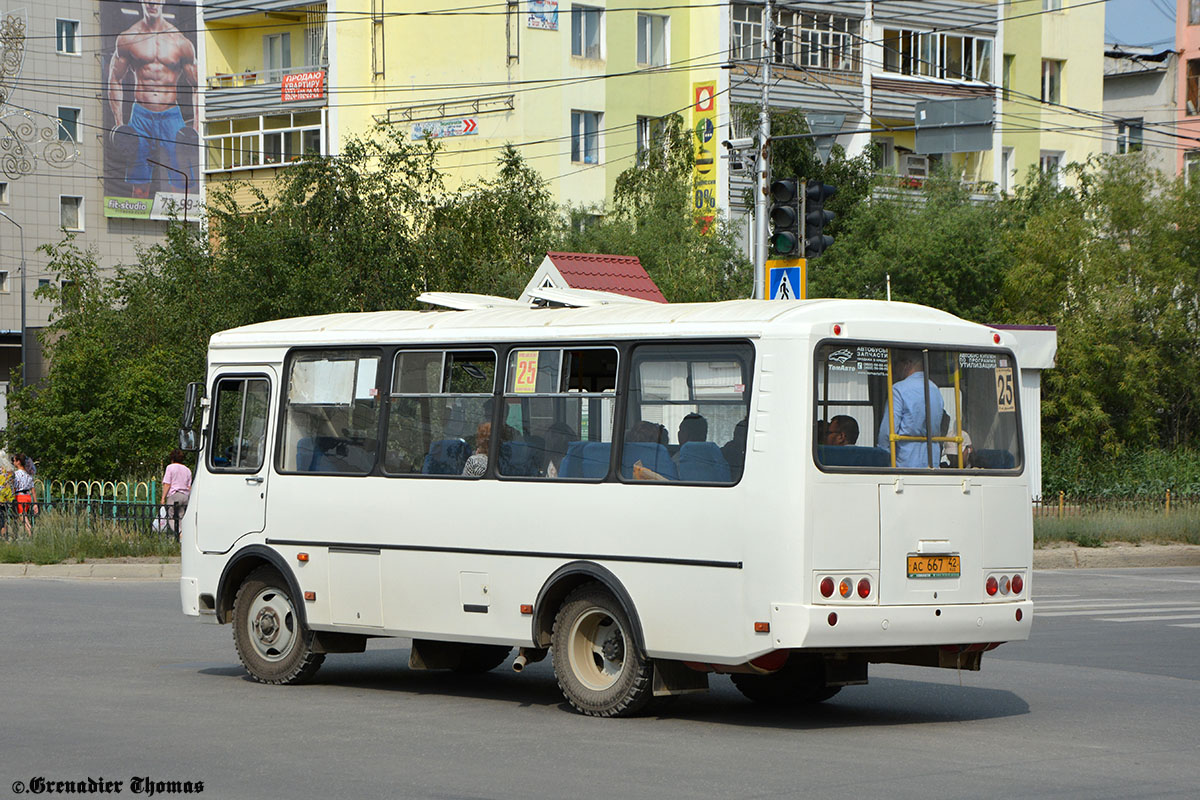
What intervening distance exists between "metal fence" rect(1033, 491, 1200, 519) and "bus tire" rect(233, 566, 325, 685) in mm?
19411

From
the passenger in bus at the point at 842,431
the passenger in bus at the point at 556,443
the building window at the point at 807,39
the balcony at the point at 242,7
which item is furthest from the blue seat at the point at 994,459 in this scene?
Result: the balcony at the point at 242,7

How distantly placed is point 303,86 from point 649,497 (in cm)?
4857

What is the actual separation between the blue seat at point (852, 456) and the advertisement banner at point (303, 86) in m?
48.3

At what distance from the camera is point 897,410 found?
36.6ft

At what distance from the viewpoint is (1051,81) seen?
6506cm

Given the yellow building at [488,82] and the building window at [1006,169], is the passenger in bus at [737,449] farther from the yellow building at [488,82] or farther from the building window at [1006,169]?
the building window at [1006,169]

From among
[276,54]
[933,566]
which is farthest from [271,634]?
[276,54]

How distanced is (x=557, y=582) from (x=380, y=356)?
2.49 m

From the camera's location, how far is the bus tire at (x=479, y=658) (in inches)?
538

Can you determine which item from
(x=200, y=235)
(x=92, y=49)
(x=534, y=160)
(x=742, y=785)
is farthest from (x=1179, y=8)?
(x=742, y=785)

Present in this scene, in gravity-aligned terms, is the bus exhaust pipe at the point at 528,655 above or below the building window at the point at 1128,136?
below

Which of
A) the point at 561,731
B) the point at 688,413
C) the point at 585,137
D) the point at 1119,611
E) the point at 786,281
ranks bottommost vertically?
the point at 1119,611

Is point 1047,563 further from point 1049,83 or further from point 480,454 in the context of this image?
point 1049,83

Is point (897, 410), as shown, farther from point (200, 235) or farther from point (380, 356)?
point (200, 235)
